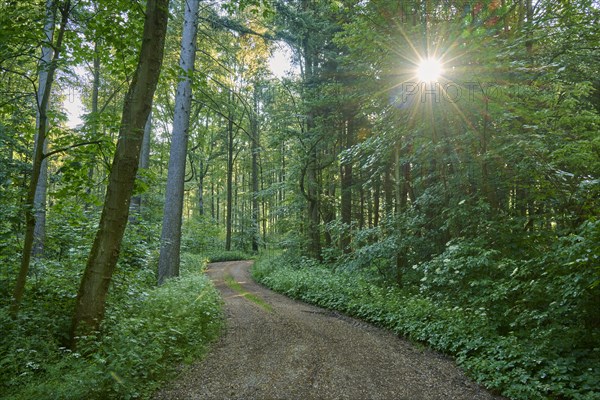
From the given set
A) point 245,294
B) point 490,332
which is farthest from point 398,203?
point 245,294

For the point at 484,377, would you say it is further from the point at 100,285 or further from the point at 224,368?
the point at 100,285

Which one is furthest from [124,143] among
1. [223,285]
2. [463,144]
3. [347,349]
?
[223,285]

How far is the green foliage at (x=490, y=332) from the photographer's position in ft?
14.4

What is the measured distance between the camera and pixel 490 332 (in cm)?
575

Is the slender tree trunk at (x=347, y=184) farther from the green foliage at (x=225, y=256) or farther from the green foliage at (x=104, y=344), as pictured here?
the green foliage at (x=225, y=256)

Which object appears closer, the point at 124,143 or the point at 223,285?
the point at 124,143

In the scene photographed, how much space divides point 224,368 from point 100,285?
86.8 inches

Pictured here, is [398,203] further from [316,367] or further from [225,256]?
[225,256]

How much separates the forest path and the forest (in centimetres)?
36

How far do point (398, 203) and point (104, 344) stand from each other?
27.8ft

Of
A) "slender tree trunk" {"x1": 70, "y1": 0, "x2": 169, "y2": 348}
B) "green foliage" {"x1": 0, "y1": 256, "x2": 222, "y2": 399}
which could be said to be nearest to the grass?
"green foliage" {"x1": 0, "y1": 256, "x2": 222, "y2": 399}

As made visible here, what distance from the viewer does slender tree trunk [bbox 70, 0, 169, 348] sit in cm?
486

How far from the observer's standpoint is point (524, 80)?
8336mm

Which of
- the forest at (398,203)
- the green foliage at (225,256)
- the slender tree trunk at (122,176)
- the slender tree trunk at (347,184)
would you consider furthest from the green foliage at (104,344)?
the green foliage at (225,256)
